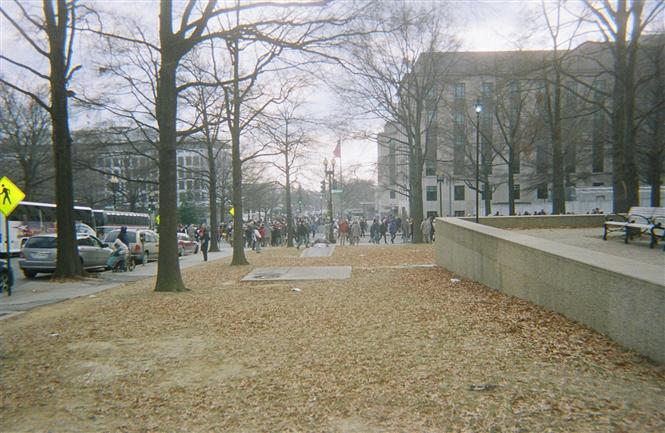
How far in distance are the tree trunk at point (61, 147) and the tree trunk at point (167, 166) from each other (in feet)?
22.0

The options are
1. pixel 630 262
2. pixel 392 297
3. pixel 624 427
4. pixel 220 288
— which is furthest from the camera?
pixel 220 288

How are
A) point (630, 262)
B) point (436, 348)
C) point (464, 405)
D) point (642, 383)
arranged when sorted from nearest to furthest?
1. point (464, 405)
2. point (642, 383)
3. point (436, 348)
4. point (630, 262)

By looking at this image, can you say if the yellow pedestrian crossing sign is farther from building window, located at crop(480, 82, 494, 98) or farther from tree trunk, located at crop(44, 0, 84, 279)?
building window, located at crop(480, 82, 494, 98)

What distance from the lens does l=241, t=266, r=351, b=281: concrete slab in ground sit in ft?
42.6

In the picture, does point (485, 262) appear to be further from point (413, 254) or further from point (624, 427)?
point (413, 254)

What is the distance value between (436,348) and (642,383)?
2.01 meters

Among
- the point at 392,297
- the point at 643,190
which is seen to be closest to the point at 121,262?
the point at 392,297

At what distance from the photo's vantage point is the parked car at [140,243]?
77.8 feet

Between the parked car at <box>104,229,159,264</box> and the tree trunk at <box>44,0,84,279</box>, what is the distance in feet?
21.4

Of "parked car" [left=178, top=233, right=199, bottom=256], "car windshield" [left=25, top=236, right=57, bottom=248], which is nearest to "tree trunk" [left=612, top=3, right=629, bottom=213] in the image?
"car windshield" [left=25, top=236, right=57, bottom=248]

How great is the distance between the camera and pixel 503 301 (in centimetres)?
852

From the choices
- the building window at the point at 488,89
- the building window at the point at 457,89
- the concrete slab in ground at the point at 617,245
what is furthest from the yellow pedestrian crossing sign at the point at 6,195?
the building window at the point at 457,89

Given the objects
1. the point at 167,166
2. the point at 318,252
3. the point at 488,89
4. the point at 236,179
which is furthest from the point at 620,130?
the point at 488,89

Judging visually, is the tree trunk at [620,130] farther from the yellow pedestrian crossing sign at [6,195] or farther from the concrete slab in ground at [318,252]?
the yellow pedestrian crossing sign at [6,195]
